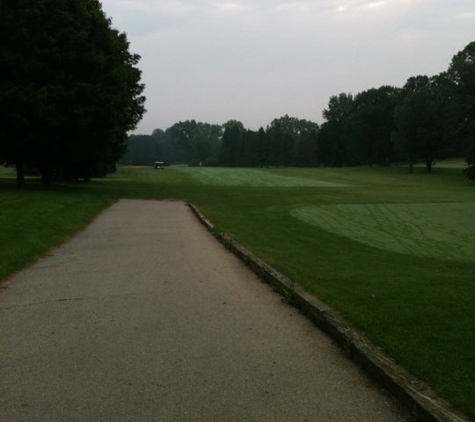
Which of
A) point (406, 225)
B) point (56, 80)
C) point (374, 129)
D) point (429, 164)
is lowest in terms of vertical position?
point (406, 225)

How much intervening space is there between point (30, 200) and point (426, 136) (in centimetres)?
7172

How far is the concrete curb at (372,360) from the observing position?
415 cm

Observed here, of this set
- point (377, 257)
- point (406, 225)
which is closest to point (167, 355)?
point (377, 257)

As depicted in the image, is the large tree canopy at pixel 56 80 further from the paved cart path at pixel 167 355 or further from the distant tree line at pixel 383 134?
the distant tree line at pixel 383 134

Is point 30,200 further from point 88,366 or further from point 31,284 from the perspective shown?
point 88,366

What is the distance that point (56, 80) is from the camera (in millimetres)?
33906

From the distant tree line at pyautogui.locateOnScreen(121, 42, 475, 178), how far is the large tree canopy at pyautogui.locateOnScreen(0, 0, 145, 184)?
4826 cm

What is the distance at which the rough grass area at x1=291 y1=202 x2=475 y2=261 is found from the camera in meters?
17.1

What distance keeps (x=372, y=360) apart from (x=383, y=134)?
109 meters

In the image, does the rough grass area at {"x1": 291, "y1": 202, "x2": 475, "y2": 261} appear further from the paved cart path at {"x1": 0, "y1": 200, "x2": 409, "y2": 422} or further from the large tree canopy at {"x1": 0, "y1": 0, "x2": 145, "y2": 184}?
the large tree canopy at {"x1": 0, "y1": 0, "x2": 145, "y2": 184}

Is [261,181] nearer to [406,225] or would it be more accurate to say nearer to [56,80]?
[56,80]

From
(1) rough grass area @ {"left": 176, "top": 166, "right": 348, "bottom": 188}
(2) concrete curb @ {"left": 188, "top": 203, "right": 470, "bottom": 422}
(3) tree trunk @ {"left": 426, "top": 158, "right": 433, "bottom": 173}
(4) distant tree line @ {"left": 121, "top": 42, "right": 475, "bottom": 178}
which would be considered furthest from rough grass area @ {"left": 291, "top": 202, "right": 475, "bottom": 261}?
(3) tree trunk @ {"left": 426, "top": 158, "right": 433, "bottom": 173}

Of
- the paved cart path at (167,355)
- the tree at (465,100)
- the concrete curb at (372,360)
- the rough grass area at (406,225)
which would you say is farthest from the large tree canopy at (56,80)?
the tree at (465,100)

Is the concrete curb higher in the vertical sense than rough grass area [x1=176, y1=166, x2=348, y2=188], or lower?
higher
